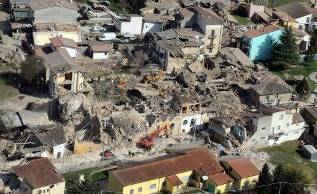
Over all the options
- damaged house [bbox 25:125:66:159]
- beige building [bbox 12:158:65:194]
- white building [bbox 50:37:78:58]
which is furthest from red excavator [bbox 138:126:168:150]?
white building [bbox 50:37:78:58]

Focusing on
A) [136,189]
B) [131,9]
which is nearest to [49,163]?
[136,189]

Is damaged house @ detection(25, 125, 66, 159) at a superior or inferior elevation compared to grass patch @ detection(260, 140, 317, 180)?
superior

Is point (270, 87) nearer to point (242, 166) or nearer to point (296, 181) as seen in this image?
point (242, 166)

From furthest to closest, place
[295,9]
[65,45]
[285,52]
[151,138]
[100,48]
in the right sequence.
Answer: [295,9] < [285,52] < [100,48] < [65,45] < [151,138]

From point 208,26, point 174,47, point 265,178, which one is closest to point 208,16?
point 208,26

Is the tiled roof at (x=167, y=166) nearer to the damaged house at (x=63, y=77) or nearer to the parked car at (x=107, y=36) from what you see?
the damaged house at (x=63, y=77)

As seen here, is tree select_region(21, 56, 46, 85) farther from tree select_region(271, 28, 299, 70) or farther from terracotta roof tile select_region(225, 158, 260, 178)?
tree select_region(271, 28, 299, 70)

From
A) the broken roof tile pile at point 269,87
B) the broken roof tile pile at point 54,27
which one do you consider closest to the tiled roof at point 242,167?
the broken roof tile pile at point 269,87
